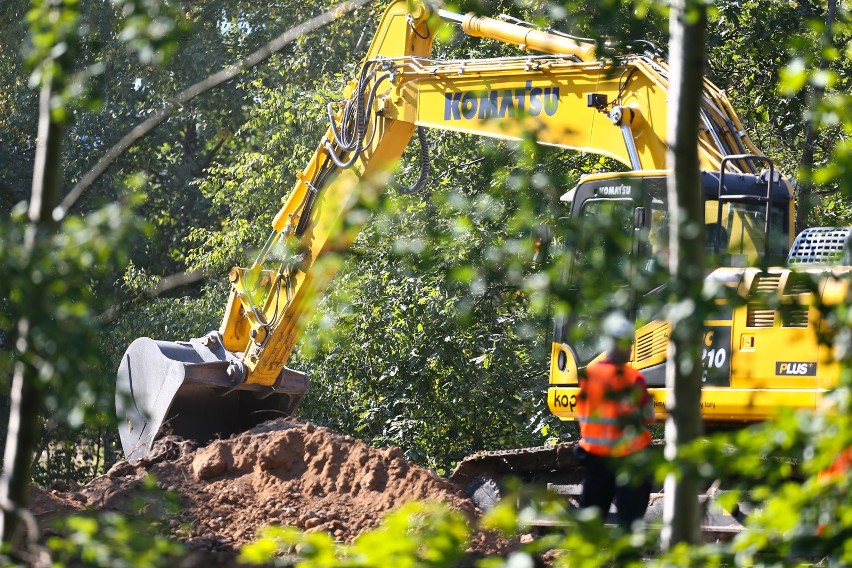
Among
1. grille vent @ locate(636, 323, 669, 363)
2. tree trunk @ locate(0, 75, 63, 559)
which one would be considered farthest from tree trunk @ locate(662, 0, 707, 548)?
grille vent @ locate(636, 323, 669, 363)

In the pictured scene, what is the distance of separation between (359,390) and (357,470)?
5557mm

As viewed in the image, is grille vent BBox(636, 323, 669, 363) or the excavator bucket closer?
grille vent BBox(636, 323, 669, 363)

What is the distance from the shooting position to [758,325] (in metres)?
8.20

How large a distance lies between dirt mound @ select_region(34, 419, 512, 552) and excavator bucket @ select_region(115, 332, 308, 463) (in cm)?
37

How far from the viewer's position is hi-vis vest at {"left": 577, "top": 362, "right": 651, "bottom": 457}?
371cm

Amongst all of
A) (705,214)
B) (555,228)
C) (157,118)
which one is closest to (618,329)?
(157,118)

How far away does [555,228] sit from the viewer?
5.52 m

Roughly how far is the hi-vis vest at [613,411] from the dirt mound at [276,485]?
2.10m

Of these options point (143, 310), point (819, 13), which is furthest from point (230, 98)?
point (819, 13)

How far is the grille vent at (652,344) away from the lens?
28.1ft

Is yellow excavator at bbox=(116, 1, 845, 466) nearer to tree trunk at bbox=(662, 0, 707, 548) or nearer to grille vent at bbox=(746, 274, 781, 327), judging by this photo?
grille vent at bbox=(746, 274, 781, 327)

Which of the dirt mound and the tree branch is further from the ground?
the tree branch

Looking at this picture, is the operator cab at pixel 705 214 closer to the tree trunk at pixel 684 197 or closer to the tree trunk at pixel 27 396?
the tree trunk at pixel 684 197

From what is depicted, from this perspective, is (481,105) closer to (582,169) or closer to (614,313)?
(582,169)
